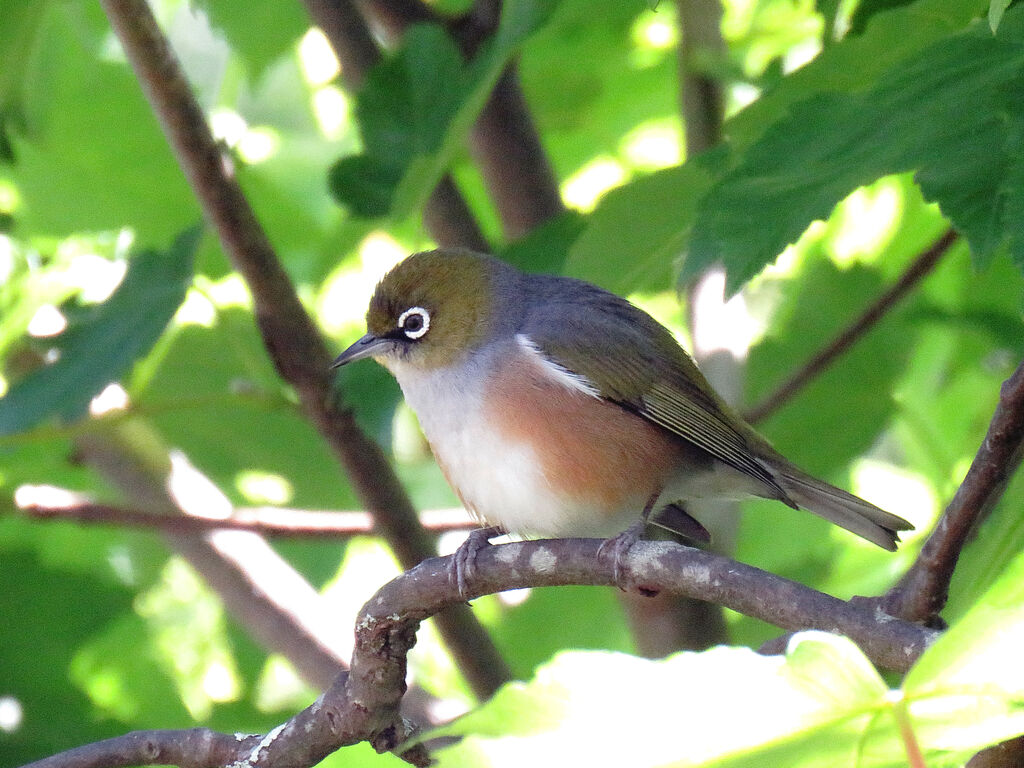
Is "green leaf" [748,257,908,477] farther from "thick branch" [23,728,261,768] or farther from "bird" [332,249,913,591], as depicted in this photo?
"thick branch" [23,728,261,768]

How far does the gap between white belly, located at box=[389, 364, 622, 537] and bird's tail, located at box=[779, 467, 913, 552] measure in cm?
54

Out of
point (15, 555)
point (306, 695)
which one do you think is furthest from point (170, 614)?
point (15, 555)

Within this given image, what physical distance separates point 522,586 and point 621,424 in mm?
1402

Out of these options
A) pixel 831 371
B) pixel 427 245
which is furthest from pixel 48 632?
pixel 831 371

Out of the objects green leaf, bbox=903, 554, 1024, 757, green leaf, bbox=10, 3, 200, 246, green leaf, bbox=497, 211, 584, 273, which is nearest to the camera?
green leaf, bbox=903, 554, 1024, 757

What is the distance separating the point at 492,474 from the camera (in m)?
3.69

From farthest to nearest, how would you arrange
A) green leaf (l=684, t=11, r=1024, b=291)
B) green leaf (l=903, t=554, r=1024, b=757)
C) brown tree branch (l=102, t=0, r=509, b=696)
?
brown tree branch (l=102, t=0, r=509, b=696), green leaf (l=684, t=11, r=1024, b=291), green leaf (l=903, t=554, r=1024, b=757)

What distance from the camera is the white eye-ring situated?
420cm

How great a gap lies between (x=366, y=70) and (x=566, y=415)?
1495 mm

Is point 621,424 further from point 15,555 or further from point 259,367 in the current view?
point 15,555

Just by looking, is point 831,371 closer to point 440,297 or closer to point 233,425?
point 440,297

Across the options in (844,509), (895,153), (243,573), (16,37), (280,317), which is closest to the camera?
(895,153)

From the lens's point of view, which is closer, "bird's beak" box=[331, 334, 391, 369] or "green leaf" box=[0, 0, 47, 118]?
"green leaf" box=[0, 0, 47, 118]

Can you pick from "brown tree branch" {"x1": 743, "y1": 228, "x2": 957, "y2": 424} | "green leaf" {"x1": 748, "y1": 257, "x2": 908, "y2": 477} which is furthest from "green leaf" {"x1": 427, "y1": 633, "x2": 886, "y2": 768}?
"green leaf" {"x1": 748, "y1": 257, "x2": 908, "y2": 477}
